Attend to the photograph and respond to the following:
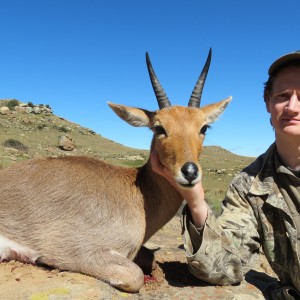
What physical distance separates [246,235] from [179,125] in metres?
2.09

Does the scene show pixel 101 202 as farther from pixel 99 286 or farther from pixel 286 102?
pixel 286 102

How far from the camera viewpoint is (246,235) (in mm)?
6328

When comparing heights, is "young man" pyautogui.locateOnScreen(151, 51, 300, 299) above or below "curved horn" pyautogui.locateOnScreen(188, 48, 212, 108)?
below

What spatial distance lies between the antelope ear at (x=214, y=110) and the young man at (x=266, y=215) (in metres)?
1.49

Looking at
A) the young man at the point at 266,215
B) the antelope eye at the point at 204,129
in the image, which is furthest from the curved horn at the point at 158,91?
the young man at the point at 266,215

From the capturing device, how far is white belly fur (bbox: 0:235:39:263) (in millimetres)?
6738

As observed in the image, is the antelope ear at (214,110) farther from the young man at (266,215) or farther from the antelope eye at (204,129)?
the young man at (266,215)

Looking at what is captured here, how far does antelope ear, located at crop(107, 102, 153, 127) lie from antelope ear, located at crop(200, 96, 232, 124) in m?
1.09

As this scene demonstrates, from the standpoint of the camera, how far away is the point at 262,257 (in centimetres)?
1017

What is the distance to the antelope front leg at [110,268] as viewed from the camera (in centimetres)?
620

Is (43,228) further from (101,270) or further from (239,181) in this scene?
(239,181)

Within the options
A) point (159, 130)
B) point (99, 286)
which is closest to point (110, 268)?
point (99, 286)

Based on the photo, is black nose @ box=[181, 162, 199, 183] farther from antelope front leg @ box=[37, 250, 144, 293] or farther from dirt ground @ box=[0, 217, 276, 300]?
dirt ground @ box=[0, 217, 276, 300]

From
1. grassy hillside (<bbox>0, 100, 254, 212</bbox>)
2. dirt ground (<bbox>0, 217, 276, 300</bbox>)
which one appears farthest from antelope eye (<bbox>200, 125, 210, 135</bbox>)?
grassy hillside (<bbox>0, 100, 254, 212</bbox>)
